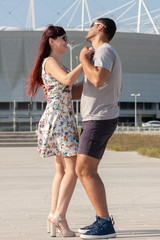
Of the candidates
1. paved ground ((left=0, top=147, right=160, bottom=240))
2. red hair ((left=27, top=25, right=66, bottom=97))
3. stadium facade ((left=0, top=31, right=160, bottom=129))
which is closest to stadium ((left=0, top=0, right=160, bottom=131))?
stadium facade ((left=0, top=31, right=160, bottom=129))

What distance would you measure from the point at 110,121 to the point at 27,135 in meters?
29.1

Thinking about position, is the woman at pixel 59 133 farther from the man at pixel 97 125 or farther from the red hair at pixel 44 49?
the man at pixel 97 125

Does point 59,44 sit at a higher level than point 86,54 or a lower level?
higher

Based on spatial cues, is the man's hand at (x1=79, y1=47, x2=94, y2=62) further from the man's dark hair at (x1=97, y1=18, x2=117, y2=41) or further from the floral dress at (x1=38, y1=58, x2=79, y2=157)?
the floral dress at (x1=38, y1=58, x2=79, y2=157)

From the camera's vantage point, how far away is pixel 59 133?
4.88 meters

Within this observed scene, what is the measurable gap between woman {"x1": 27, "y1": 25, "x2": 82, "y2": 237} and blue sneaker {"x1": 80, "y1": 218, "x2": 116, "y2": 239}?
232mm

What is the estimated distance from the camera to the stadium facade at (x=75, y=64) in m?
99.0

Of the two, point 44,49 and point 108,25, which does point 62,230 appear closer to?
point 44,49

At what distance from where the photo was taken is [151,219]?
5.61 metres

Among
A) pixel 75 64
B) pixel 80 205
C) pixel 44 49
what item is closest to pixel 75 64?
pixel 75 64

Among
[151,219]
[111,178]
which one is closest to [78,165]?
[151,219]

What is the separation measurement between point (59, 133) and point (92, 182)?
0.58 m

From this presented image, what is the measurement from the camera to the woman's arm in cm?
465

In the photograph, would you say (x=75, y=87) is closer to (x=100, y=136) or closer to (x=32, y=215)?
(x=100, y=136)
